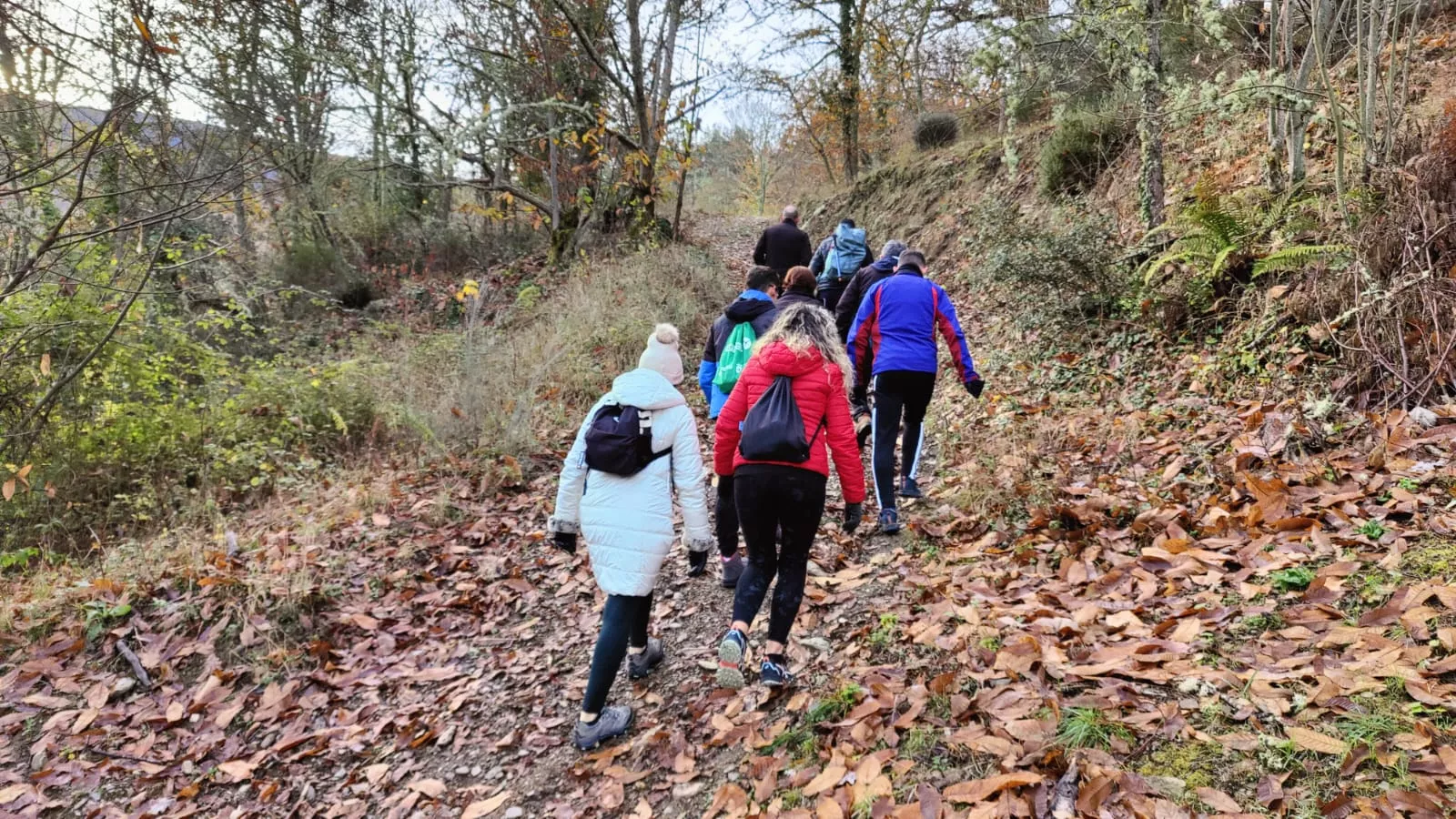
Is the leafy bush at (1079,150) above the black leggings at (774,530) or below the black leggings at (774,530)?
above

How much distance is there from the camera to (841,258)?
8.29 meters

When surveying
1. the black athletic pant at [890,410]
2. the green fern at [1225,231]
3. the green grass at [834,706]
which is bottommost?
the green grass at [834,706]

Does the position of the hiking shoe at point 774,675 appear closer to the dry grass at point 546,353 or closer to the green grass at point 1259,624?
the green grass at point 1259,624

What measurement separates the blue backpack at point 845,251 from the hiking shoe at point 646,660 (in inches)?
213

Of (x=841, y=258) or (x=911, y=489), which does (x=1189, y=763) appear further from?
(x=841, y=258)

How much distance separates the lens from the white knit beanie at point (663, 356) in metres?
3.79

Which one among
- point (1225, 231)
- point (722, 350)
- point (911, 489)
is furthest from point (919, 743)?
point (1225, 231)

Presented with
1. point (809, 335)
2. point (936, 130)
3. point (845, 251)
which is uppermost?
point (936, 130)

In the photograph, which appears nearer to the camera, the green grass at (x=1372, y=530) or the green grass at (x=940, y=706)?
the green grass at (x=940, y=706)

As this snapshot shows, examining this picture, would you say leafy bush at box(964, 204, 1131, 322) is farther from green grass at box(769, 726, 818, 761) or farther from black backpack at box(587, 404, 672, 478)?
green grass at box(769, 726, 818, 761)

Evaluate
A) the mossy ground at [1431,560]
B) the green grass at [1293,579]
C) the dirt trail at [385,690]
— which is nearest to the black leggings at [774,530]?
the dirt trail at [385,690]

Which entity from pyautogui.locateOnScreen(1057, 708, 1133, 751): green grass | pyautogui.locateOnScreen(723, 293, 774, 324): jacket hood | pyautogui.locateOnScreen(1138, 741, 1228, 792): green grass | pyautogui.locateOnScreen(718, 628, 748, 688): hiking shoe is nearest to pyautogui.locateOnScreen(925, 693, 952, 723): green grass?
pyautogui.locateOnScreen(1057, 708, 1133, 751): green grass

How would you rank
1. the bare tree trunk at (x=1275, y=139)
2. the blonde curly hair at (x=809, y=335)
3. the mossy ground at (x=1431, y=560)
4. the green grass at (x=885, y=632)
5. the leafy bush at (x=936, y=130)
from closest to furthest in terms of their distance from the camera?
1. the mossy ground at (x=1431, y=560)
2. the blonde curly hair at (x=809, y=335)
3. the green grass at (x=885, y=632)
4. the bare tree trunk at (x=1275, y=139)
5. the leafy bush at (x=936, y=130)

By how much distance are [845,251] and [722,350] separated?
12.7ft
